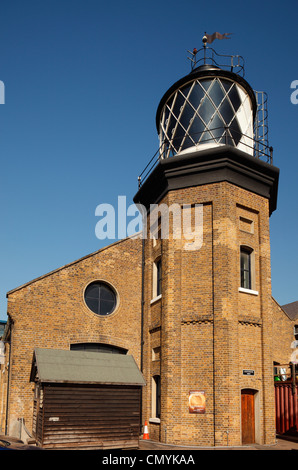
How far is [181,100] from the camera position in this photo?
21797 mm

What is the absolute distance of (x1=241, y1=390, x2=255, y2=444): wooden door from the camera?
1780cm

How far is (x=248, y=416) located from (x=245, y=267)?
5698 millimetres

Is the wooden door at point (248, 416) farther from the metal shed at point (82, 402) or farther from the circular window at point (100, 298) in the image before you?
the circular window at point (100, 298)

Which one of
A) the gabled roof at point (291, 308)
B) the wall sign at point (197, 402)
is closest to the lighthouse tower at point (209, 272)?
the wall sign at point (197, 402)

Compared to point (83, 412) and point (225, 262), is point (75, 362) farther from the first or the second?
point (225, 262)

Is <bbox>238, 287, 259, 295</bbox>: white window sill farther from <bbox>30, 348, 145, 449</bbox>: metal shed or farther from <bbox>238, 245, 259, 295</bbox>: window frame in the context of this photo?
<bbox>30, 348, 145, 449</bbox>: metal shed

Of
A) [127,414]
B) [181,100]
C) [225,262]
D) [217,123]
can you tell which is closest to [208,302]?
[225,262]

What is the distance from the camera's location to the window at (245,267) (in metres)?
19.6

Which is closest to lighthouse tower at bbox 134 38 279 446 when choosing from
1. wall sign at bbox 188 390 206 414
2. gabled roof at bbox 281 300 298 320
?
wall sign at bbox 188 390 206 414

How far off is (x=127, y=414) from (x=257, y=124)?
567 inches

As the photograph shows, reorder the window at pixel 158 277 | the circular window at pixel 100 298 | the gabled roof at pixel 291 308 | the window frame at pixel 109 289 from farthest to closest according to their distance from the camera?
the gabled roof at pixel 291 308, the window at pixel 158 277, the circular window at pixel 100 298, the window frame at pixel 109 289

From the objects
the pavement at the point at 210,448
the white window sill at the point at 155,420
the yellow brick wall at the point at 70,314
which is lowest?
the pavement at the point at 210,448

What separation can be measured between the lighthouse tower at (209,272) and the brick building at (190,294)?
0.14 ft
